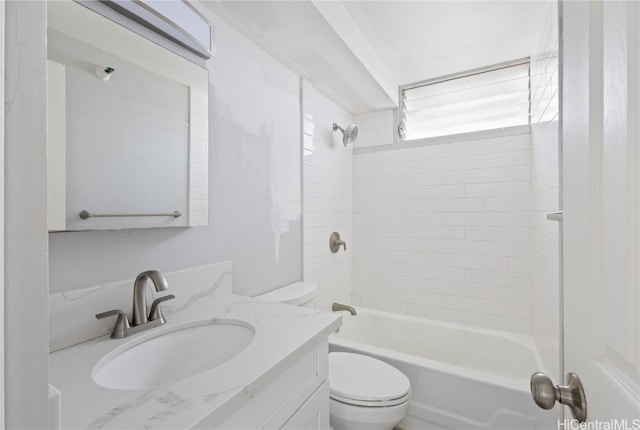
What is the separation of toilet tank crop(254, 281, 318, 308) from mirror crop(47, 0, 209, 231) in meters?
0.60

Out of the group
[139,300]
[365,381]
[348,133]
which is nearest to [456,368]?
[365,381]

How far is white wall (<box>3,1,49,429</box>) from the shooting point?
0.79 feet

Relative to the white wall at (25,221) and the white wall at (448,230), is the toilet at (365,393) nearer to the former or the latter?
the white wall at (448,230)

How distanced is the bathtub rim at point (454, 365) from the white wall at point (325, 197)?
0.34 meters

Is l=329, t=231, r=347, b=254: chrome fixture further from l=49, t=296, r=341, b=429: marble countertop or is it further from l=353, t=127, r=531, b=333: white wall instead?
l=49, t=296, r=341, b=429: marble countertop

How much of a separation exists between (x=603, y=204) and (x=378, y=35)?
1839 mm

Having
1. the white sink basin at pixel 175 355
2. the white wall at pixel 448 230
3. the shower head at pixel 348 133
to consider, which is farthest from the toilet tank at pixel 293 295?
the shower head at pixel 348 133

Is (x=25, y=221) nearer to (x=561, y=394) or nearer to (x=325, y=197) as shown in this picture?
(x=561, y=394)

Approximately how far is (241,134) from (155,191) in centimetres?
58

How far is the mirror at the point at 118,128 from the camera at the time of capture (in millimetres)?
894

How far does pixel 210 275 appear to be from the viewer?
1.36 meters

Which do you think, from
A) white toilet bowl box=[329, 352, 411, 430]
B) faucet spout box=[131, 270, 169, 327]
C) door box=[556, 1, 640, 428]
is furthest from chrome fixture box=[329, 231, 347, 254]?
door box=[556, 1, 640, 428]

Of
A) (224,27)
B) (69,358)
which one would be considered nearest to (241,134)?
(224,27)

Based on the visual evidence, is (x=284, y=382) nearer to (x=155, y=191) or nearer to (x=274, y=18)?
(x=155, y=191)
